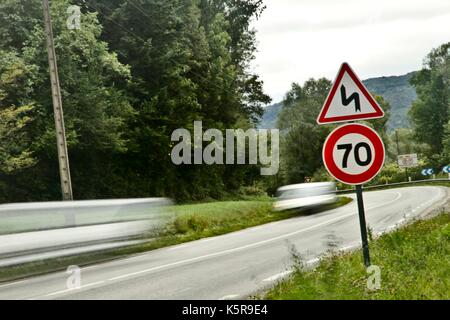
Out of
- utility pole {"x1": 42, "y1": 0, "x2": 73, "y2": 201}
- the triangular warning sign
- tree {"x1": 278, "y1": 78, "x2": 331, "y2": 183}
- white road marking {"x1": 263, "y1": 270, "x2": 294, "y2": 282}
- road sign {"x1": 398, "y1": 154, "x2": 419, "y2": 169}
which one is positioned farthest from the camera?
tree {"x1": 278, "y1": 78, "x2": 331, "y2": 183}

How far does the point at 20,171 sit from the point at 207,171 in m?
19.4

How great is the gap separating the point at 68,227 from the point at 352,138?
21.3 feet

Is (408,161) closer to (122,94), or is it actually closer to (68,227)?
(122,94)

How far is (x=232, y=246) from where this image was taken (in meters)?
15.0

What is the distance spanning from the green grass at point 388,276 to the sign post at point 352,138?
573mm

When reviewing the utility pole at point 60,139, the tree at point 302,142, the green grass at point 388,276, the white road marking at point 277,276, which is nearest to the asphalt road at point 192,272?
the white road marking at point 277,276

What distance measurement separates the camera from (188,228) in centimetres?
1998

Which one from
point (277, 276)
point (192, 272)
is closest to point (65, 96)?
point (192, 272)

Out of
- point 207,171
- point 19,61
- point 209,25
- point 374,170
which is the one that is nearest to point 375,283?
point 374,170

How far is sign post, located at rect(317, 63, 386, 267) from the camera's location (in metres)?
7.08

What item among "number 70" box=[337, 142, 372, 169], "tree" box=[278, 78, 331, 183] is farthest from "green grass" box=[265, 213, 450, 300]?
"tree" box=[278, 78, 331, 183]

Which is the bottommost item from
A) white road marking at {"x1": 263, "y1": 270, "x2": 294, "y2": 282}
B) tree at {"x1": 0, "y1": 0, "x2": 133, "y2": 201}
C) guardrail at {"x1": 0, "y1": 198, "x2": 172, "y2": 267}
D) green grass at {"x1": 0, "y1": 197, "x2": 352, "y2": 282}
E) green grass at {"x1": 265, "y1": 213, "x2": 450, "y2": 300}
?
green grass at {"x1": 0, "y1": 197, "x2": 352, "y2": 282}

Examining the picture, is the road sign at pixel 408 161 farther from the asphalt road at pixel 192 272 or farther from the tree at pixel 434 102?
the asphalt road at pixel 192 272

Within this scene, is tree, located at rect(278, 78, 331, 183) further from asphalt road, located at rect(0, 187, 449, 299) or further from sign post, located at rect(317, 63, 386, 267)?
sign post, located at rect(317, 63, 386, 267)
